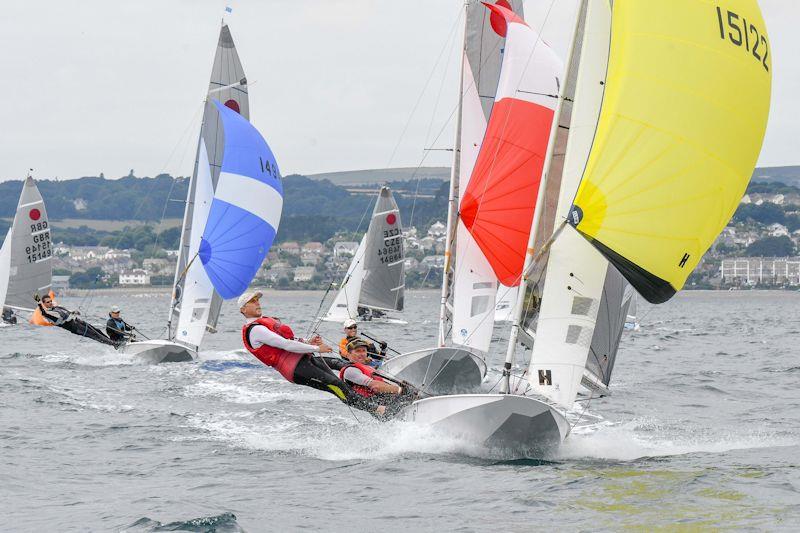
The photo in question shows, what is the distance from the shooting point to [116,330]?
1964 centimetres

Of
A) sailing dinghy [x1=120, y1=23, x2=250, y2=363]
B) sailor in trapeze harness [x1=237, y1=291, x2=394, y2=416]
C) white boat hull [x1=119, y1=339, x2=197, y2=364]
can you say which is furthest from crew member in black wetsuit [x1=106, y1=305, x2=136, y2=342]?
sailor in trapeze harness [x1=237, y1=291, x2=394, y2=416]

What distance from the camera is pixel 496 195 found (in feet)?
43.2

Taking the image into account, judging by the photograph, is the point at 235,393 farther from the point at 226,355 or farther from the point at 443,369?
the point at 226,355

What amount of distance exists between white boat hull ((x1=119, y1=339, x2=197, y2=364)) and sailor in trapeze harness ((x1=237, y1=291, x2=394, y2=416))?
8856 millimetres

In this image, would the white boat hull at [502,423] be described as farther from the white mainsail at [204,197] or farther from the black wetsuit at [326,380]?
the white mainsail at [204,197]

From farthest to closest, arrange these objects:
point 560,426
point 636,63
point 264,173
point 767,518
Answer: point 264,173
point 560,426
point 636,63
point 767,518

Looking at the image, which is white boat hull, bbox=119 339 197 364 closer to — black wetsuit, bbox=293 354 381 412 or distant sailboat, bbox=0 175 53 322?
black wetsuit, bbox=293 354 381 412

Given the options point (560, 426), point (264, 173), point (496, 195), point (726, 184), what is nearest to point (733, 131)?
point (726, 184)

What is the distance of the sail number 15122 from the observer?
8.69 metres

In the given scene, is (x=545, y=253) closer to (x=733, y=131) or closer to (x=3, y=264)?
(x=733, y=131)

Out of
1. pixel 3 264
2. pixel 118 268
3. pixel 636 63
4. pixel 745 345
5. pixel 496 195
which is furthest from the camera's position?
pixel 118 268

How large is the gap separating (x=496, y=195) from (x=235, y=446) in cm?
449

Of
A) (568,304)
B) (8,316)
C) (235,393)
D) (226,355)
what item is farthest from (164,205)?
(568,304)

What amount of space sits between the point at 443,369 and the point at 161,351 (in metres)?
6.48
